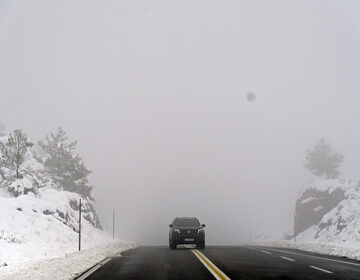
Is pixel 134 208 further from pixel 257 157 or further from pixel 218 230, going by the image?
pixel 257 157

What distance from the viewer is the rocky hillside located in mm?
33906

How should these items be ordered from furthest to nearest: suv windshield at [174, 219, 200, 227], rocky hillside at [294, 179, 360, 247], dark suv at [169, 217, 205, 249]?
rocky hillside at [294, 179, 360, 247]
suv windshield at [174, 219, 200, 227]
dark suv at [169, 217, 205, 249]

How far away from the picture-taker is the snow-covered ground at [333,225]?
25206 millimetres

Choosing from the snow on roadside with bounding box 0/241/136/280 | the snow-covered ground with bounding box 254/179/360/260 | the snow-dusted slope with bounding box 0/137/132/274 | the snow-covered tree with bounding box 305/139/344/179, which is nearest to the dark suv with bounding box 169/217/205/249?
the snow-dusted slope with bounding box 0/137/132/274

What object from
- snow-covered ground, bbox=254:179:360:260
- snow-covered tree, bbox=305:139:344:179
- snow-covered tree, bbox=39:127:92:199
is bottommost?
snow-covered ground, bbox=254:179:360:260

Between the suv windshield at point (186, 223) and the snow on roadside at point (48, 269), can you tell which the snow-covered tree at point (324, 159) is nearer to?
the suv windshield at point (186, 223)

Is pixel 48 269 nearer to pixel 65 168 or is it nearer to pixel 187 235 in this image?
pixel 187 235

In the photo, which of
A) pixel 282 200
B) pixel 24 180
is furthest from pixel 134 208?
pixel 24 180

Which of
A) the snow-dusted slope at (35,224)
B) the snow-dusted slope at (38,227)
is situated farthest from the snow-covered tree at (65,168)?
the snow-dusted slope at (38,227)

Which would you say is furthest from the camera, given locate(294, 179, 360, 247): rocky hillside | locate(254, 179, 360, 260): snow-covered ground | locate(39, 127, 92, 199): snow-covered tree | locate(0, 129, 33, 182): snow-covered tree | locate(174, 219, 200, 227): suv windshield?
locate(39, 127, 92, 199): snow-covered tree

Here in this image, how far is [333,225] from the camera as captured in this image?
37.9 m

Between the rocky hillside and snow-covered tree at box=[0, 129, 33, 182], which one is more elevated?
snow-covered tree at box=[0, 129, 33, 182]

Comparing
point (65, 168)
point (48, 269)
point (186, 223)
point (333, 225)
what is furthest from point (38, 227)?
point (333, 225)

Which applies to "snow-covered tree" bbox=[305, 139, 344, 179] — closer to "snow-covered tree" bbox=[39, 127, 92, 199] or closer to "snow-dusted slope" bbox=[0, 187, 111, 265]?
"snow-covered tree" bbox=[39, 127, 92, 199]
